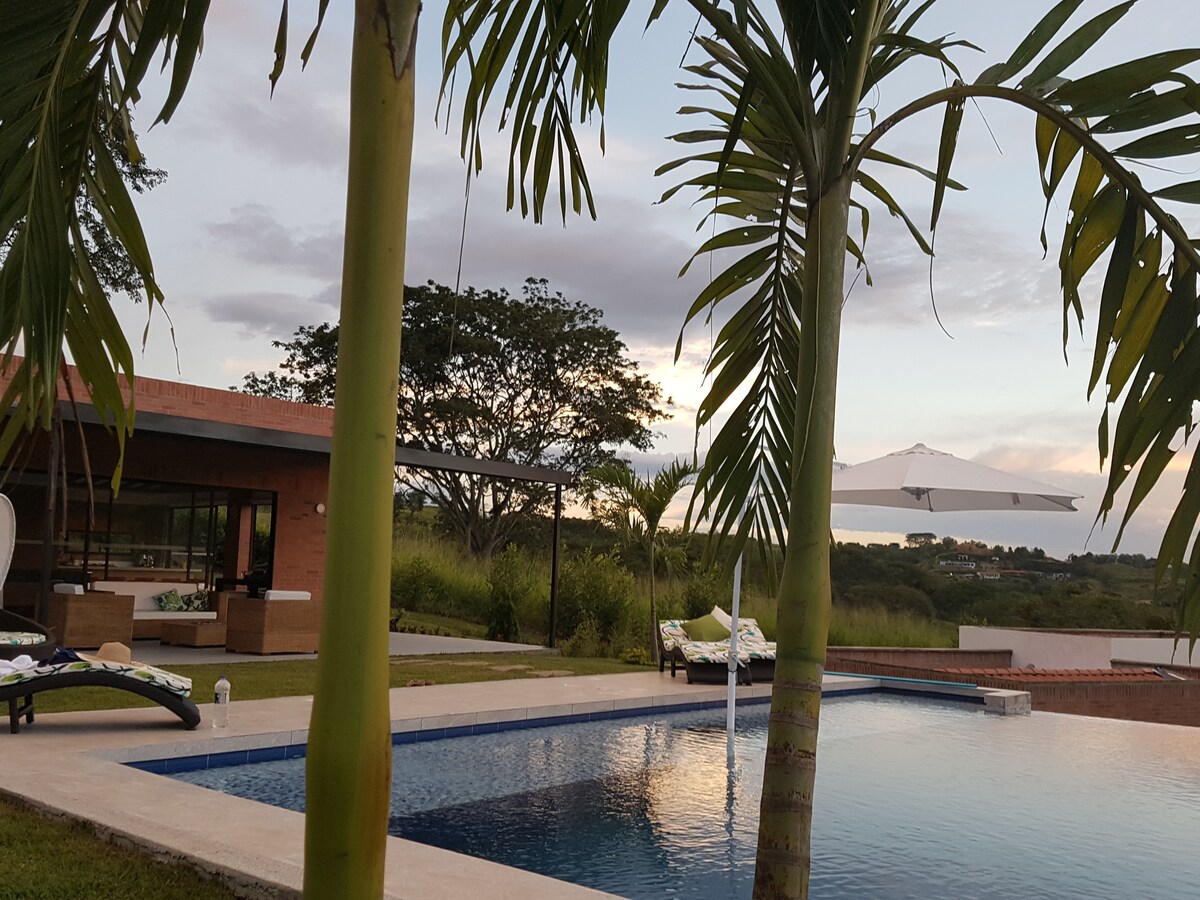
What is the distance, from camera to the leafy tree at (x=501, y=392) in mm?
28375

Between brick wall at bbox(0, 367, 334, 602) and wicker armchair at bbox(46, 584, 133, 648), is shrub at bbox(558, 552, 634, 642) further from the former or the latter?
wicker armchair at bbox(46, 584, 133, 648)

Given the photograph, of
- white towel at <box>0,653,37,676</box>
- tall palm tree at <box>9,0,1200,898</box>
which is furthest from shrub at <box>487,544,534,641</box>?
tall palm tree at <box>9,0,1200,898</box>

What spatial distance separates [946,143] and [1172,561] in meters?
1.14

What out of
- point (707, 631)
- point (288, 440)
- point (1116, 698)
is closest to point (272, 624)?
point (288, 440)

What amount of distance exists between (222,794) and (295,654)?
803 cm

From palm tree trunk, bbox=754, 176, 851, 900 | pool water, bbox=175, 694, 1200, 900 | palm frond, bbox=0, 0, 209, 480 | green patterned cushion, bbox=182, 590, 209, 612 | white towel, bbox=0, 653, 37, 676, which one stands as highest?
palm frond, bbox=0, 0, 209, 480

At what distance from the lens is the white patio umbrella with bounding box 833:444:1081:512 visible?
13320mm

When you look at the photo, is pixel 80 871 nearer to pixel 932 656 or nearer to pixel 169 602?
pixel 169 602

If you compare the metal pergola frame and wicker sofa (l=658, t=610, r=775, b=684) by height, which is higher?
the metal pergola frame

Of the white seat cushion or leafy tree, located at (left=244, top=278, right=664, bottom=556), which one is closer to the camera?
the white seat cushion

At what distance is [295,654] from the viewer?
1308 centimetres

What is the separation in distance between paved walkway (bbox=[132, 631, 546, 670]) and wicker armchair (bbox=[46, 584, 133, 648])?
1.46ft

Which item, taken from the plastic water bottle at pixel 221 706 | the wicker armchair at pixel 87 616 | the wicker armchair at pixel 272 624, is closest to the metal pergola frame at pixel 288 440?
the wicker armchair at pixel 272 624

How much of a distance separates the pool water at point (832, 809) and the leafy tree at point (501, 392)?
18.8 metres
